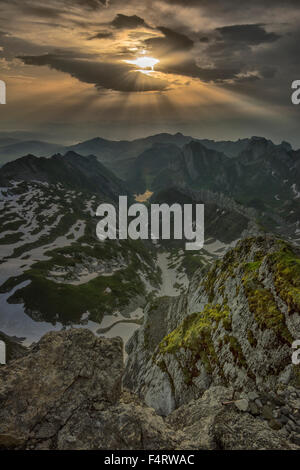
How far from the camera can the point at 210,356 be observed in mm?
31125

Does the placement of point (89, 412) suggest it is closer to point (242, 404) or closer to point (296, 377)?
point (242, 404)

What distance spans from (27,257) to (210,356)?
645 feet

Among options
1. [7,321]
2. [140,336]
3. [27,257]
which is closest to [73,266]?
[27,257]

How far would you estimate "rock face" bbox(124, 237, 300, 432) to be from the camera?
22.3m

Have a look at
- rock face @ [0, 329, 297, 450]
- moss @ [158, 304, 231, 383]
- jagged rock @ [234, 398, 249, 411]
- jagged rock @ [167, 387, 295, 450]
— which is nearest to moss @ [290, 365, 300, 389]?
rock face @ [0, 329, 297, 450]

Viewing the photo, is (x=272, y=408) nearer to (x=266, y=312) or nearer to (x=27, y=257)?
(x=266, y=312)

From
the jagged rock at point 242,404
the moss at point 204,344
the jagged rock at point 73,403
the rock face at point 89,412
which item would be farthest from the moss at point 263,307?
the jagged rock at point 73,403

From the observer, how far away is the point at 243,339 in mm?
28094

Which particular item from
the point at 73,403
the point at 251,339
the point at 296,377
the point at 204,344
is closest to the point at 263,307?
the point at 251,339

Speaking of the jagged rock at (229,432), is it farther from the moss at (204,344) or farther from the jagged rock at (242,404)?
the moss at (204,344)

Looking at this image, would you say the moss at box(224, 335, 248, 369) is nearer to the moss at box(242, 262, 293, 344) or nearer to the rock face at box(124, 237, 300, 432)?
the rock face at box(124, 237, 300, 432)

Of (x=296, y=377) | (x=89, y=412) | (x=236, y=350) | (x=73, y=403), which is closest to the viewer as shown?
(x=89, y=412)

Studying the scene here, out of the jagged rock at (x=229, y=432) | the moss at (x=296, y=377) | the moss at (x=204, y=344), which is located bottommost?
the moss at (x=204, y=344)

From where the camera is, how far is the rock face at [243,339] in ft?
73.0
